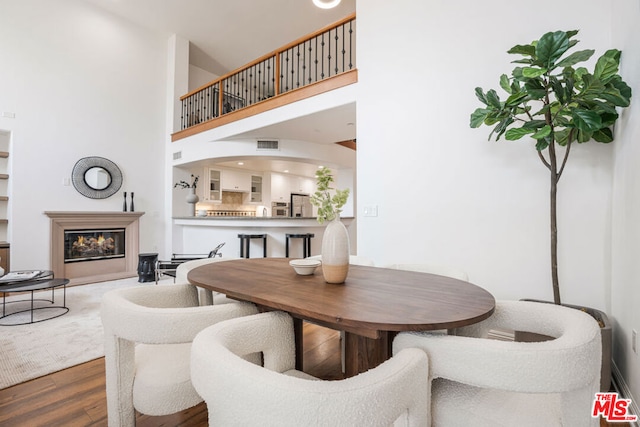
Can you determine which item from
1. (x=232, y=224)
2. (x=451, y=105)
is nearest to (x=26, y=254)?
(x=232, y=224)

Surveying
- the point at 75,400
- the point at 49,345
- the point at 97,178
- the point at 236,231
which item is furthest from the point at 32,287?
the point at 236,231

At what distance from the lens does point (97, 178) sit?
5.20 metres

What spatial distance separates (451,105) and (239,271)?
89.8 inches

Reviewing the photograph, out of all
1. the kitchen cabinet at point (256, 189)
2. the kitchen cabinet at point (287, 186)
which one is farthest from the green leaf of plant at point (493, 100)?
the kitchen cabinet at point (287, 186)

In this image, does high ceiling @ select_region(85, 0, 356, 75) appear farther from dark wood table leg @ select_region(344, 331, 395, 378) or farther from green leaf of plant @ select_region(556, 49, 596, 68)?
dark wood table leg @ select_region(344, 331, 395, 378)

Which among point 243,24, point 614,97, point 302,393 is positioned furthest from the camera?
point 243,24

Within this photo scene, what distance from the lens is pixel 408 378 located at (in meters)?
0.77

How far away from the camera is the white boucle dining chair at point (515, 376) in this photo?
2.69ft

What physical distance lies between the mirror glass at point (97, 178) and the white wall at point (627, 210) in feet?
21.8

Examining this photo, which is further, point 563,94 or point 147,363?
point 563,94

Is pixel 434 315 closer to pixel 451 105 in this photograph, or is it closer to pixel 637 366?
pixel 637 366

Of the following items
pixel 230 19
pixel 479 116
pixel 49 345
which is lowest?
pixel 49 345

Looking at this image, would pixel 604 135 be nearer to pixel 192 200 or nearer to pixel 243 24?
pixel 192 200

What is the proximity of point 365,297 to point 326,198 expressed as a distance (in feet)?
1.74
